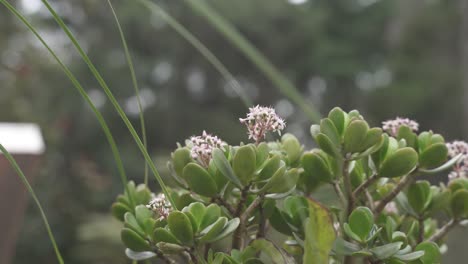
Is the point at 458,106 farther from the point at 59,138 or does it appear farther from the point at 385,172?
the point at 385,172

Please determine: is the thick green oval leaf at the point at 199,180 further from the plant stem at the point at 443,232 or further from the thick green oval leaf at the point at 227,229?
the plant stem at the point at 443,232

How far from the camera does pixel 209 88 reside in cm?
900

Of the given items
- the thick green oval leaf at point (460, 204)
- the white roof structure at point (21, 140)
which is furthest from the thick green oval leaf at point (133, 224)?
the white roof structure at point (21, 140)

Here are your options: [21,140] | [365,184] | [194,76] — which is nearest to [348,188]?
[365,184]

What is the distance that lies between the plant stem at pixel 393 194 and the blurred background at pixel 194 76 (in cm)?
548

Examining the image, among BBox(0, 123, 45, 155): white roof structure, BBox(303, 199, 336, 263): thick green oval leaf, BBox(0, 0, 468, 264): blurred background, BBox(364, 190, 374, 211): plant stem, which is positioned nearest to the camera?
BBox(303, 199, 336, 263): thick green oval leaf

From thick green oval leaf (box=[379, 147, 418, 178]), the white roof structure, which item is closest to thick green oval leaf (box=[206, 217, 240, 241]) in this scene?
thick green oval leaf (box=[379, 147, 418, 178])

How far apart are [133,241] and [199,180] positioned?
A: 6 centimetres

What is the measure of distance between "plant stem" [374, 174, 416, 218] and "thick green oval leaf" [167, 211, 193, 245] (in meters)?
0.14

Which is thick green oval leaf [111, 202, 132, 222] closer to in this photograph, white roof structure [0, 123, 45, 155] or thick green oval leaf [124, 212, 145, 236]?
thick green oval leaf [124, 212, 145, 236]

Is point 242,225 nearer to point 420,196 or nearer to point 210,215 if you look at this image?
point 210,215

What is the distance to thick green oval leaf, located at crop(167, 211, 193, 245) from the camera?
0.34 metres

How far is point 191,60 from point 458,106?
3.94 m

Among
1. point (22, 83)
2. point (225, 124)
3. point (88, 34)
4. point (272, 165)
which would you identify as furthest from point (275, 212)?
point (88, 34)
